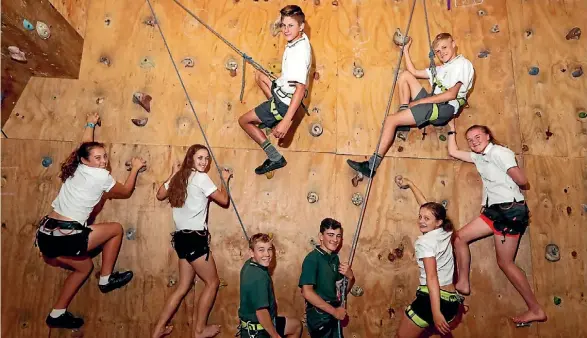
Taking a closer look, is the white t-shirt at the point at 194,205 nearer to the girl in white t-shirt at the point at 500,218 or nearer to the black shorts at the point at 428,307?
the black shorts at the point at 428,307

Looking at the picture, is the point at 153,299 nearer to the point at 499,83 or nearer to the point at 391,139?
the point at 391,139

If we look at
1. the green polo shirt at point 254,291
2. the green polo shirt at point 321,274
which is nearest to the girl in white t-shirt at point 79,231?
the green polo shirt at point 254,291

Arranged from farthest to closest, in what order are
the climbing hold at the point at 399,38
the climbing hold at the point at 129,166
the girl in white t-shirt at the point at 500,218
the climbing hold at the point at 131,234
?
1. the climbing hold at the point at 399,38
2. the climbing hold at the point at 129,166
3. the climbing hold at the point at 131,234
4. the girl in white t-shirt at the point at 500,218

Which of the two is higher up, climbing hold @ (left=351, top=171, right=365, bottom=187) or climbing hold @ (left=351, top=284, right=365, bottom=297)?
climbing hold @ (left=351, top=171, right=365, bottom=187)

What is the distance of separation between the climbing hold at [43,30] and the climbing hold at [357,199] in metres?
2.51

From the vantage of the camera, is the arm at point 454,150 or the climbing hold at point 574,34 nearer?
the arm at point 454,150

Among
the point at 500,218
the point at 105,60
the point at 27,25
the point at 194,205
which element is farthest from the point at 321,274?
the point at 27,25

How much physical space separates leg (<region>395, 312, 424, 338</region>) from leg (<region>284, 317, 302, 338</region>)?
69 cm

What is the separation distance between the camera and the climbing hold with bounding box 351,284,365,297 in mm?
3383

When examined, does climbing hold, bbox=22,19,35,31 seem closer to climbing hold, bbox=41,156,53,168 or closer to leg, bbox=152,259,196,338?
climbing hold, bbox=41,156,53,168

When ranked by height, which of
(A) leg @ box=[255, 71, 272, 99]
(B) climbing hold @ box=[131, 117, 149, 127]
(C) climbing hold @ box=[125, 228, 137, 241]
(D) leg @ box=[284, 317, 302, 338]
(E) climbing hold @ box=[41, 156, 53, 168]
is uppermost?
(A) leg @ box=[255, 71, 272, 99]

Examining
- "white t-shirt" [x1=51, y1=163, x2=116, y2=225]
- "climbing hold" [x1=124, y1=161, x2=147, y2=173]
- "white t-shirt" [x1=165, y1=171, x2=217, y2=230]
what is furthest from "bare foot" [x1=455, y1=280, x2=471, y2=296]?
"white t-shirt" [x1=51, y1=163, x2=116, y2=225]

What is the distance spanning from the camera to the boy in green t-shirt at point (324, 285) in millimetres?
2984

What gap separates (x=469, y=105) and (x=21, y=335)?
3800mm
